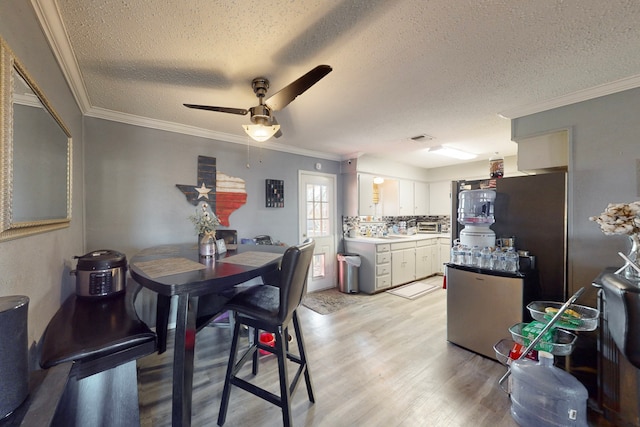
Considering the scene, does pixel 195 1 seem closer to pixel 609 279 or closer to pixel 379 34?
pixel 379 34

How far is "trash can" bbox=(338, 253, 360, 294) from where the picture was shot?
4.28 meters

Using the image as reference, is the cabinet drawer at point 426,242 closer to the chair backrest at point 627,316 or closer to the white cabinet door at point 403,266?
the white cabinet door at point 403,266

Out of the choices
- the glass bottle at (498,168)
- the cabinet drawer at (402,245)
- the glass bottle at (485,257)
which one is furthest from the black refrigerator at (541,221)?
the cabinet drawer at (402,245)

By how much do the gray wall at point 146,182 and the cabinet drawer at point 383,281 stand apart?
2.14 metres

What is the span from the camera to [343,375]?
2102 millimetres

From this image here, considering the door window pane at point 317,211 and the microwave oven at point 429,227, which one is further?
the microwave oven at point 429,227

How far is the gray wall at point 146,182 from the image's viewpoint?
254 cm

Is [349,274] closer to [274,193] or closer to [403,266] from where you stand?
[403,266]

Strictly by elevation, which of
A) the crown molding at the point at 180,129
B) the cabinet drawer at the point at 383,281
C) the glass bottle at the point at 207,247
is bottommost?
the cabinet drawer at the point at 383,281

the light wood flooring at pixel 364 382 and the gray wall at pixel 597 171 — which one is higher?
the gray wall at pixel 597 171

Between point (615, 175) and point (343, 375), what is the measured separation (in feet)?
9.01

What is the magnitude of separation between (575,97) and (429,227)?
386cm

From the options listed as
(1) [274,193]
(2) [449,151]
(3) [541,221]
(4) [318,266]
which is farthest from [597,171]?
(4) [318,266]

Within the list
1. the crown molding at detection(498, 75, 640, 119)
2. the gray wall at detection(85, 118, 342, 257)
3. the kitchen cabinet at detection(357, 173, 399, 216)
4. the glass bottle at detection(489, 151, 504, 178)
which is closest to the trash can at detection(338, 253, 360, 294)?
the kitchen cabinet at detection(357, 173, 399, 216)
